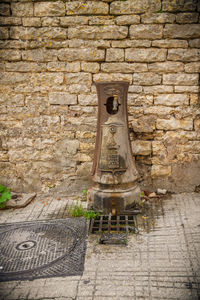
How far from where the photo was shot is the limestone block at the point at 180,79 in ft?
12.3

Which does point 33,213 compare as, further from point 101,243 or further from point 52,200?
point 101,243

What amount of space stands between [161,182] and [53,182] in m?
1.65

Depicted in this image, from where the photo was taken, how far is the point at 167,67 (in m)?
3.75

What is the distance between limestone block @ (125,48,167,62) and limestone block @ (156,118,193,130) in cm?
87

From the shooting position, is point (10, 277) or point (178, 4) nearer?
point (10, 277)

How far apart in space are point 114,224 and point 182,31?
8.92ft

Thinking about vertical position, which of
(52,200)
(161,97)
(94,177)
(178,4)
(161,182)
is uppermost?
(178,4)

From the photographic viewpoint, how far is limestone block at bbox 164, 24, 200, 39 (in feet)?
11.9

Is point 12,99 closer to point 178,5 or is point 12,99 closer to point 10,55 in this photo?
point 10,55

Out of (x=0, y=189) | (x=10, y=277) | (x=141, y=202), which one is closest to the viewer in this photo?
(x=10, y=277)

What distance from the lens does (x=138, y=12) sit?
12.0ft

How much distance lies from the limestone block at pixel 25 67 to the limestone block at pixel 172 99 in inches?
67.5

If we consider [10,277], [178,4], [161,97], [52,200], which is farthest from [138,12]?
[10,277]

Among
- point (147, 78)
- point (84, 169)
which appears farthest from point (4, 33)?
point (84, 169)
